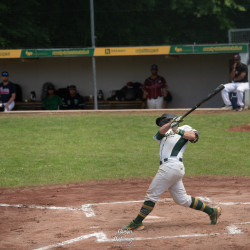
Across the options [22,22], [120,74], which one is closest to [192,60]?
[120,74]

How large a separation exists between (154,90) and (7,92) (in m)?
4.99

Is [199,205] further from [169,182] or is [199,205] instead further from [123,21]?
[123,21]

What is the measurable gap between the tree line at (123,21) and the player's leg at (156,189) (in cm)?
2105

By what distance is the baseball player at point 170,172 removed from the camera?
745 cm

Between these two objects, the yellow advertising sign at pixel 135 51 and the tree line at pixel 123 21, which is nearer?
the yellow advertising sign at pixel 135 51

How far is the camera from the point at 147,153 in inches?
540

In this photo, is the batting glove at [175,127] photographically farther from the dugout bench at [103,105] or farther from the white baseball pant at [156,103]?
the dugout bench at [103,105]

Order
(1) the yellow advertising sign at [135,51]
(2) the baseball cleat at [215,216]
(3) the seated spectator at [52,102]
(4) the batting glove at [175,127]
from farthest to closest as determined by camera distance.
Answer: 1. (3) the seated spectator at [52,102]
2. (1) the yellow advertising sign at [135,51]
3. (2) the baseball cleat at [215,216]
4. (4) the batting glove at [175,127]

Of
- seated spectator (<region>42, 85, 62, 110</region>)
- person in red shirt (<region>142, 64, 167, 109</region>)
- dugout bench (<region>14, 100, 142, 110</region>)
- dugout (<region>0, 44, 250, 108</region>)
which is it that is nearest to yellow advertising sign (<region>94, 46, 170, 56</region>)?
person in red shirt (<region>142, 64, 167, 109</region>)

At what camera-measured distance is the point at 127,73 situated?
21.5 metres

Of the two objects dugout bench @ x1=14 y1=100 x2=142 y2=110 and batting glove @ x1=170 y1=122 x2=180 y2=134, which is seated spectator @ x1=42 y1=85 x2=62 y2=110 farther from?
batting glove @ x1=170 y1=122 x2=180 y2=134

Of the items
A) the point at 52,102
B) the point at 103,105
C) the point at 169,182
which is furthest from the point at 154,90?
the point at 169,182

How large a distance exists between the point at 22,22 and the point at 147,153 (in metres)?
15.9

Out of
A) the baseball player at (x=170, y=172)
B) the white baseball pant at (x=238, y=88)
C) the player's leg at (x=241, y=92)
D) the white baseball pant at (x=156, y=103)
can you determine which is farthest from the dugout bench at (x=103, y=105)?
the baseball player at (x=170, y=172)
